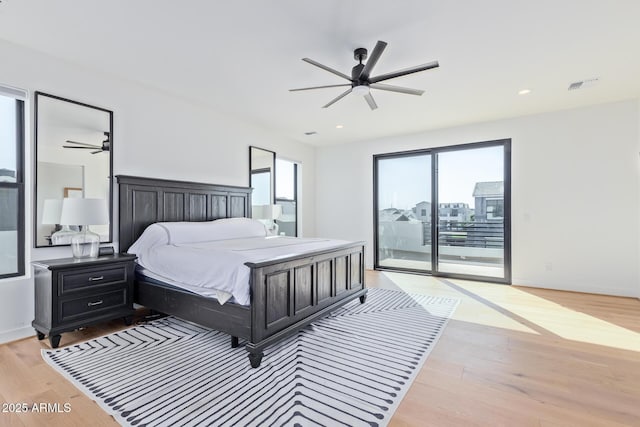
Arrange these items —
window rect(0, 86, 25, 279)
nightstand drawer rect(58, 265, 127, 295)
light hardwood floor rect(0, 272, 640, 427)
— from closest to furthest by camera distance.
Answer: light hardwood floor rect(0, 272, 640, 427) → nightstand drawer rect(58, 265, 127, 295) → window rect(0, 86, 25, 279)

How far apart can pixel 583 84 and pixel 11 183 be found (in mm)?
6132

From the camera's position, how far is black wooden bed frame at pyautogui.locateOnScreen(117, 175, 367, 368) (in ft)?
7.97

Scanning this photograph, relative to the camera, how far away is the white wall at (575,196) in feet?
13.9

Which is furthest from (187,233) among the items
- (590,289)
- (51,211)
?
(590,289)

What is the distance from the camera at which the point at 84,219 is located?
112 inches

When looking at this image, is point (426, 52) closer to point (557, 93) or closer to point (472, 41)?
point (472, 41)

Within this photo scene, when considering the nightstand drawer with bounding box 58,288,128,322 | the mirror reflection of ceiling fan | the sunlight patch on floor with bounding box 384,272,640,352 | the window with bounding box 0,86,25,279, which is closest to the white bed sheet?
the nightstand drawer with bounding box 58,288,128,322

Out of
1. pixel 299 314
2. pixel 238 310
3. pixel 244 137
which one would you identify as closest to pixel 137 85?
pixel 244 137

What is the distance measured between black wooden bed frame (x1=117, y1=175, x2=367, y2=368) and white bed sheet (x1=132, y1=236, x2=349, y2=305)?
9cm

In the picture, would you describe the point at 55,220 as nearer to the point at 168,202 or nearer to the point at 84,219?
the point at 84,219

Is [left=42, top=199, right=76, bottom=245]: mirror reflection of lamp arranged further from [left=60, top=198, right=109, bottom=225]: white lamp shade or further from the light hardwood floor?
the light hardwood floor

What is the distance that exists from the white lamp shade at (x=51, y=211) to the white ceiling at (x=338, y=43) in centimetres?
144

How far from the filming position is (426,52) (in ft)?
9.52

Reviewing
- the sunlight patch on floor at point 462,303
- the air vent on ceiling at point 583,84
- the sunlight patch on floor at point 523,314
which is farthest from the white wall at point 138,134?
the air vent on ceiling at point 583,84
